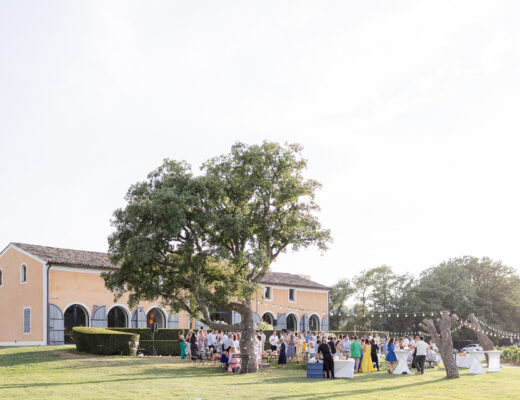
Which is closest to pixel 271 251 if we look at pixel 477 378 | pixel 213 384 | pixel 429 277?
pixel 213 384

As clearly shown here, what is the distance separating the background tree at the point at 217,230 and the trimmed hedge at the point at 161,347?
7.40 metres

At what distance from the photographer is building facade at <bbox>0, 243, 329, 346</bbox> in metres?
34.8

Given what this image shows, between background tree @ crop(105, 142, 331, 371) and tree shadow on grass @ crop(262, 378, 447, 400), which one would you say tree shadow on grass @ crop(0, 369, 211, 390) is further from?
tree shadow on grass @ crop(262, 378, 447, 400)

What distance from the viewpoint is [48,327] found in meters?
34.0

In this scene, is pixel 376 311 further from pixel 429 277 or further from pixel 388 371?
pixel 388 371

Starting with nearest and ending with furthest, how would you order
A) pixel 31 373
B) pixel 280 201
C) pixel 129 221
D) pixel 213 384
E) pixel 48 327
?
pixel 213 384 < pixel 31 373 < pixel 129 221 < pixel 280 201 < pixel 48 327

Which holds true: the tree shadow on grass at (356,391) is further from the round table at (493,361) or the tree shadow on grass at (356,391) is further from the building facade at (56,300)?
the building facade at (56,300)

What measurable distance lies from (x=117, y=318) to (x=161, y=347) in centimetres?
712

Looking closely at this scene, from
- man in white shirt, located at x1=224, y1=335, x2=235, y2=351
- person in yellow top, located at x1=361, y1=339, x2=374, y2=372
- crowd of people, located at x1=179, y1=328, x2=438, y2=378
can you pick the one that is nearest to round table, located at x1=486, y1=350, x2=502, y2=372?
crowd of people, located at x1=179, y1=328, x2=438, y2=378

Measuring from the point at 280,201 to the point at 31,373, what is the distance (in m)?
11.3

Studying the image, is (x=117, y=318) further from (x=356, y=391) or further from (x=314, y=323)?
(x=356, y=391)

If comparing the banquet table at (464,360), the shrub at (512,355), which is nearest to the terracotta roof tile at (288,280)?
the shrub at (512,355)

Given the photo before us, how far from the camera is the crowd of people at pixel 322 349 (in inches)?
942

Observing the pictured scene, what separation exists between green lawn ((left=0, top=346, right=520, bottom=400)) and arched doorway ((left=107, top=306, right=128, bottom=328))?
10426 millimetres
